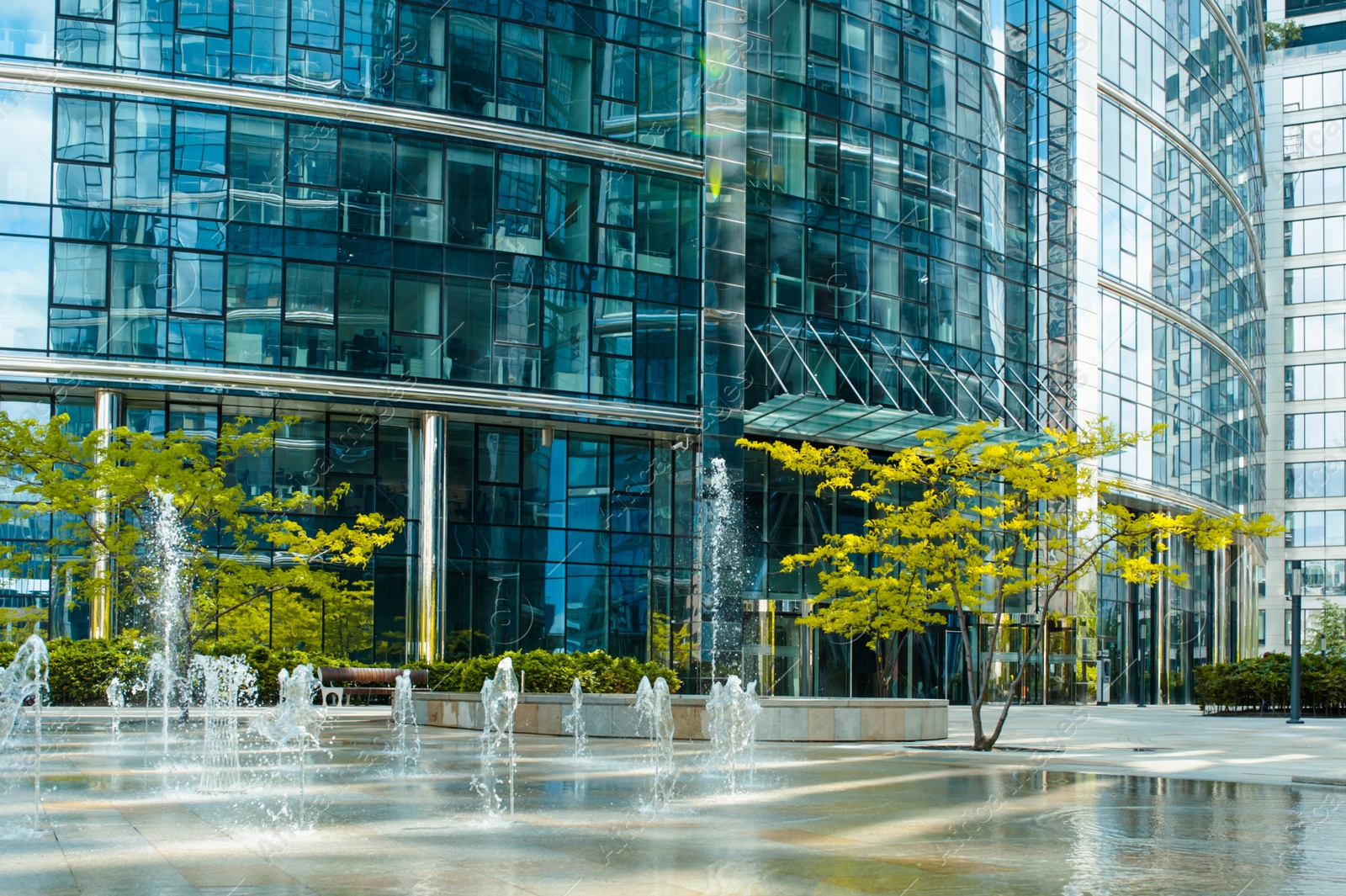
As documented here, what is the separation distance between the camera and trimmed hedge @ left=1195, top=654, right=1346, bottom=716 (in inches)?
1445

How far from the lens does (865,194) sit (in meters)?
42.0

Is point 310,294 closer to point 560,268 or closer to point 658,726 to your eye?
point 560,268

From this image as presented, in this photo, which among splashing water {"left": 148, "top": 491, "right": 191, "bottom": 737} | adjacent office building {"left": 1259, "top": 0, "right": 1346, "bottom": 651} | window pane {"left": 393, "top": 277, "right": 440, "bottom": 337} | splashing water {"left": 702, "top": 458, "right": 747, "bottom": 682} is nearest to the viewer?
splashing water {"left": 148, "top": 491, "right": 191, "bottom": 737}

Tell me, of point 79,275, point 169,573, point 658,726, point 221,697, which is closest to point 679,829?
point 658,726

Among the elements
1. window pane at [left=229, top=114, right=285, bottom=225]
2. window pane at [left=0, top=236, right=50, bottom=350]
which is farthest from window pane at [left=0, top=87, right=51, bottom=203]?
window pane at [left=229, top=114, right=285, bottom=225]

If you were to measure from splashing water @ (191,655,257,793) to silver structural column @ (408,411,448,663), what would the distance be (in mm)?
4056

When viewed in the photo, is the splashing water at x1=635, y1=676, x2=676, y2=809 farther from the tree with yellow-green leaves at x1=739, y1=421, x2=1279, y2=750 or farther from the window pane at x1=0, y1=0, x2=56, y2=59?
the window pane at x1=0, y1=0, x2=56, y2=59

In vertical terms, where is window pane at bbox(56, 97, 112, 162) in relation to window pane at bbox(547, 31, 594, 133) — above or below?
below

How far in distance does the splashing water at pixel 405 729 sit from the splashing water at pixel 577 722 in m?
2.34

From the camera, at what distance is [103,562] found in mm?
31875

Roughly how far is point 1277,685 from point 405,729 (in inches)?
934

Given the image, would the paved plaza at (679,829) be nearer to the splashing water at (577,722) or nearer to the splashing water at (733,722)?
the splashing water at (733,722)

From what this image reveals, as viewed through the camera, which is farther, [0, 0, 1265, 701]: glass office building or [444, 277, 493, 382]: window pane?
[444, 277, 493, 382]: window pane

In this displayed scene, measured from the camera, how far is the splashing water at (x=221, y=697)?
57.6 feet
